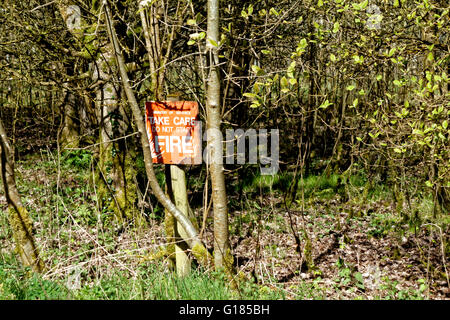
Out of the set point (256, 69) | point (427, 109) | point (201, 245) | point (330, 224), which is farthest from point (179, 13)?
point (330, 224)

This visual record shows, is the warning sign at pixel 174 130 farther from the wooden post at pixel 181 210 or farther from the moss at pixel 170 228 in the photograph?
the moss at pixel 170 228

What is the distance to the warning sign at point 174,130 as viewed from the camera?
345cm

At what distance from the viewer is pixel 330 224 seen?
19.6 feet

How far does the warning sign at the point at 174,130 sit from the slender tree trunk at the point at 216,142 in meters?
0.16

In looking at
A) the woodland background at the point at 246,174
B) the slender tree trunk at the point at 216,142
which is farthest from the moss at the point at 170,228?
the slender tree trunk at the point at 216,142

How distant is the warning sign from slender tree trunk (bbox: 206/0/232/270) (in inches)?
6.3

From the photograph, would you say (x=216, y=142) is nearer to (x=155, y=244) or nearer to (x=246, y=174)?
(x=155, y=244)

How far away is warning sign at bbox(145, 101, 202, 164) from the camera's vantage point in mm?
3449

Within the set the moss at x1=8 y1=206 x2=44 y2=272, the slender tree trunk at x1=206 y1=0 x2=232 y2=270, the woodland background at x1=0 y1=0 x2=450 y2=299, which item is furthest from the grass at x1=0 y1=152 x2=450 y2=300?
the slender tree trunk at x1=206 y1=0 x2=232 y2=270

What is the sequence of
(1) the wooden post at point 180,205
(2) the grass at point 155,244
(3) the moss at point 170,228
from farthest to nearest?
1. (3) the moss at point 170,228
2. (1) the wooden post at point 180,205
3. (2) the grass at point 155,244

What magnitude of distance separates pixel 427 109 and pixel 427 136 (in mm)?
344
